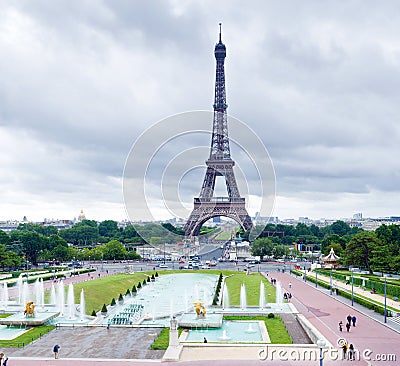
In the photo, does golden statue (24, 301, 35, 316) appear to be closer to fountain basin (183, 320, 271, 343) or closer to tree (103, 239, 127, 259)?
fountain basin (183, 320, 271, 343)

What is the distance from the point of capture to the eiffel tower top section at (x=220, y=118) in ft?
305

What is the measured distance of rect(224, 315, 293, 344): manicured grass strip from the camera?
24250 millimetres

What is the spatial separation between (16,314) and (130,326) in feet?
27.4

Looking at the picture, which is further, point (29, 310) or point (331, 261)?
point (331, 261)

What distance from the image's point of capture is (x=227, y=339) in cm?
2484

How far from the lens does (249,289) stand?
4472 cm

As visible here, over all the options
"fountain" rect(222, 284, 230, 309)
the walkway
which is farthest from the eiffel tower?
the walkway

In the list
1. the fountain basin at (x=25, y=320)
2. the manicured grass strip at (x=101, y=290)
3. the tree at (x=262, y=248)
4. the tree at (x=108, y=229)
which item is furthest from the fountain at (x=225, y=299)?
the tree at (x=108, y=229)

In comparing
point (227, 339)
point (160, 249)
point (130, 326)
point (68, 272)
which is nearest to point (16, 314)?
point (130, 326)

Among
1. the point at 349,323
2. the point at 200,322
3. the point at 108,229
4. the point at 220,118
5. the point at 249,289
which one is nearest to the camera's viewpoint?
the point at 349,323

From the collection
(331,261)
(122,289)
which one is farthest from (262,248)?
(122,289)

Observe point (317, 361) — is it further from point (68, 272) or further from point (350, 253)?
point (68, 272)

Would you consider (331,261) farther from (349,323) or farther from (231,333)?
(231,333)

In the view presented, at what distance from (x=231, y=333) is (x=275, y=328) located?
2.73 metres
